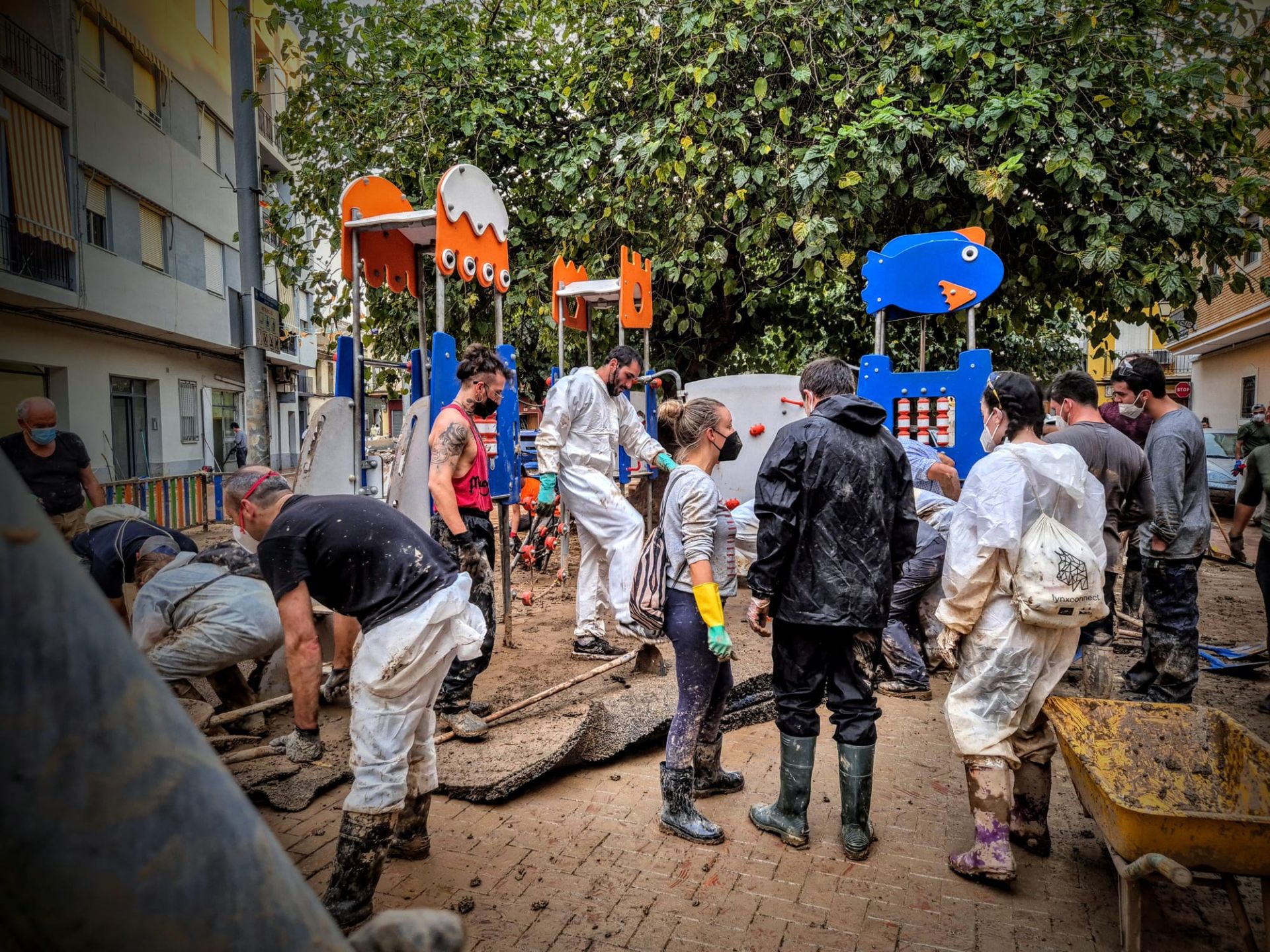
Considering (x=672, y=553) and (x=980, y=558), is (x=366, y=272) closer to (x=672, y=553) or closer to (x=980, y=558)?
(x=672, y=553)

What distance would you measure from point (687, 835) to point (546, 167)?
A: 329 inches

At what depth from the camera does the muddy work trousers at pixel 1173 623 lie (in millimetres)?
4590

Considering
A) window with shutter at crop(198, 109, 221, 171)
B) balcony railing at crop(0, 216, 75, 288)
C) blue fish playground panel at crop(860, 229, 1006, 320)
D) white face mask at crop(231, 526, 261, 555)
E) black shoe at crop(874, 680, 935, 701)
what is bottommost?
black shoe at crop(874, 680, 935, 701)

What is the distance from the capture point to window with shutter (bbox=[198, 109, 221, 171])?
3.59 m

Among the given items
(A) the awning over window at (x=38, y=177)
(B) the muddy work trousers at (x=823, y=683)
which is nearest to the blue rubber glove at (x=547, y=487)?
(B) the muddy work trousers at (x=823, y=683)

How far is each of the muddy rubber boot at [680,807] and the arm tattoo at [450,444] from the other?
206 centimetres

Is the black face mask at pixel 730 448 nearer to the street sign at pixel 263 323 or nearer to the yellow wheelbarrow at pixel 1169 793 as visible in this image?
the yellow wheelbarrow at pixel 1169 793

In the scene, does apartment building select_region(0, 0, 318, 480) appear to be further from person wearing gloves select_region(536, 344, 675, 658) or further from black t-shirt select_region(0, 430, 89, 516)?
person wearing gloves select_region(536, 344, 675, 658)

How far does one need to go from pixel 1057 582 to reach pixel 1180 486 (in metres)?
2.34

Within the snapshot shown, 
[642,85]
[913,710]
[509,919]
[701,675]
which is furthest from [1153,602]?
[642,85]

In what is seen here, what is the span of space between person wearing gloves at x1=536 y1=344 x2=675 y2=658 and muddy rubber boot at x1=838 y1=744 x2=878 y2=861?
274 centimetres

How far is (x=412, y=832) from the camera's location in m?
3.05

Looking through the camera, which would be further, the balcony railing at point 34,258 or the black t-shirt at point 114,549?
the black t-shirt at point 114,549

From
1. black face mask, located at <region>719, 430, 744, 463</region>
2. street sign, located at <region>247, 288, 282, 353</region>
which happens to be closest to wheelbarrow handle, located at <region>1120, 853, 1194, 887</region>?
black face mask, located at <region>719, 430, 744, 463</region>
